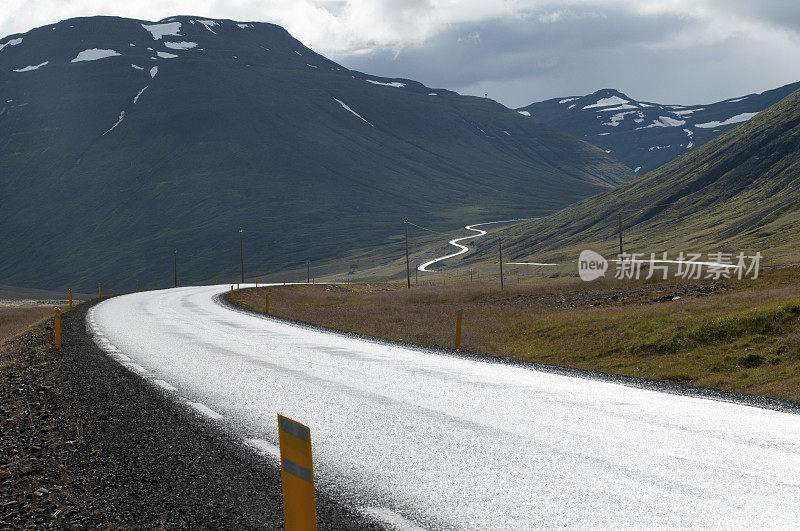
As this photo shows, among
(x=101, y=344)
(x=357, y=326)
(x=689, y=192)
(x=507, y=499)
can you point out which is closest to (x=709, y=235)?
(x=689, y=192)

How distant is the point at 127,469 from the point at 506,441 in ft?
13.6

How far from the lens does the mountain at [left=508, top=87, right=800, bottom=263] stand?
11475cm

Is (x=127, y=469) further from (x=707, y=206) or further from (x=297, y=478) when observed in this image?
(x=707, y=206)

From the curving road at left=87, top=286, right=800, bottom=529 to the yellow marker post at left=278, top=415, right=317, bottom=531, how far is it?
1.09m

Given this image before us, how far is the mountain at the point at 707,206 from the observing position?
115 metres

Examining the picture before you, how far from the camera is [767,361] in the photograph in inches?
598

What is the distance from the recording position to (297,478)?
4562 millimetres

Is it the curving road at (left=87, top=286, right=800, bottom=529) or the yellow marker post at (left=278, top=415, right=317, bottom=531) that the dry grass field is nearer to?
the curving road at (left=87, top=286, right=800, bottom=529)

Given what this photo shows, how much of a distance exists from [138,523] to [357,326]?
22.4 m

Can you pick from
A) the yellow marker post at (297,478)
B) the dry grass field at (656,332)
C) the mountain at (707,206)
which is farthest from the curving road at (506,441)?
the mountain at (707,206)

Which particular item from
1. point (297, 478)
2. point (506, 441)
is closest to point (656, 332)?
point (506, 441)

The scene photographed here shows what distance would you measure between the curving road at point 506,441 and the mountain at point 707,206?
310 feet

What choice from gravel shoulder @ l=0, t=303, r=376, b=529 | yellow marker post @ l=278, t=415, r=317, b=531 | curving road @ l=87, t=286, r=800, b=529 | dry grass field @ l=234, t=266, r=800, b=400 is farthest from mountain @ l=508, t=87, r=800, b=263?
yellow marker post @ l=278, t=415, r=317, b=531

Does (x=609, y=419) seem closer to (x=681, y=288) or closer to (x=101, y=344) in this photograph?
→ (x=101, y=344)
